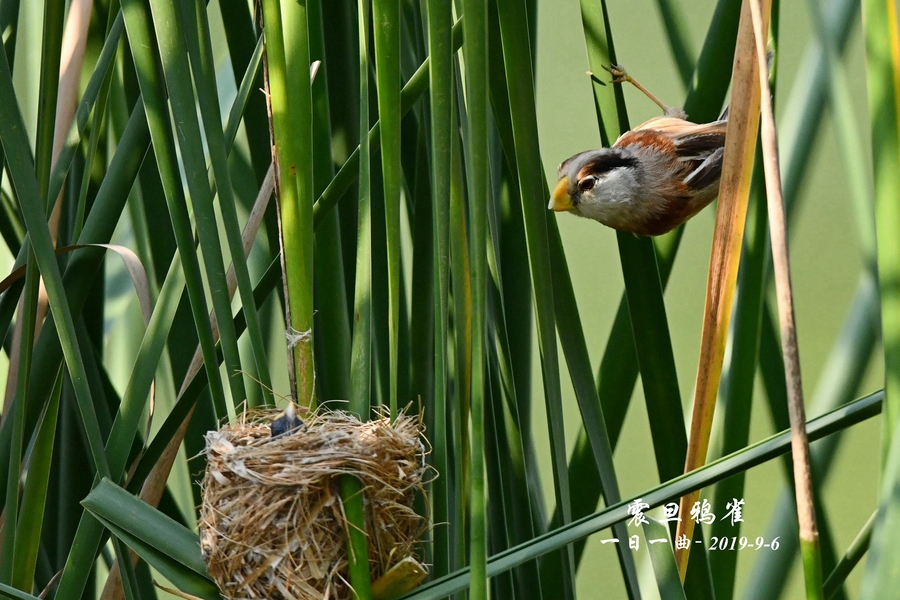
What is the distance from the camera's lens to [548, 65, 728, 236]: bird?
68 cm

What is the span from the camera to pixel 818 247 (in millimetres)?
1271

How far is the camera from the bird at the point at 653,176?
2.22 feet

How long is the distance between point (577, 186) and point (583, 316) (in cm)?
67

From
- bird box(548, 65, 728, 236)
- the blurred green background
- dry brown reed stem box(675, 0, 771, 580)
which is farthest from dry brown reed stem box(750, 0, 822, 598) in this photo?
the blurred green background

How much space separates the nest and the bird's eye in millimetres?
381

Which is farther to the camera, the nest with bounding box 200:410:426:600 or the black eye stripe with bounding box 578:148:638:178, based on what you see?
the black eye stripe with bounding box 578:148:638:178

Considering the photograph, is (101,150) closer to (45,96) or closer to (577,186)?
(45,96)

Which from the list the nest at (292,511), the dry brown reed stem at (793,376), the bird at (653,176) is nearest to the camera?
the dry brown reed stem at (793,376)

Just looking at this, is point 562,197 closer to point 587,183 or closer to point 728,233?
point 587,183

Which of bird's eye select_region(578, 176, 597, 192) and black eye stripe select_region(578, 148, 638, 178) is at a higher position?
black eye stripe select_region(578, 148, 638, 178)

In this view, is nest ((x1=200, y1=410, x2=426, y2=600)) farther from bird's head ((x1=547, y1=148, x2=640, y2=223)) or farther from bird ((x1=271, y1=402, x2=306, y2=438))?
bird's head ((x1=547, y1=148, x2=640, y2=223))

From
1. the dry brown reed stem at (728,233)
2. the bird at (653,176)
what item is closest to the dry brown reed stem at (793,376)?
the dry brown reed stem at (728,233)

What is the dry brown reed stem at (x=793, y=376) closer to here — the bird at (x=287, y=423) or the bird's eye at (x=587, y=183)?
the bird at (x=287, y=423)

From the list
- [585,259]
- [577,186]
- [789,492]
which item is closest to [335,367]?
[577,186]
